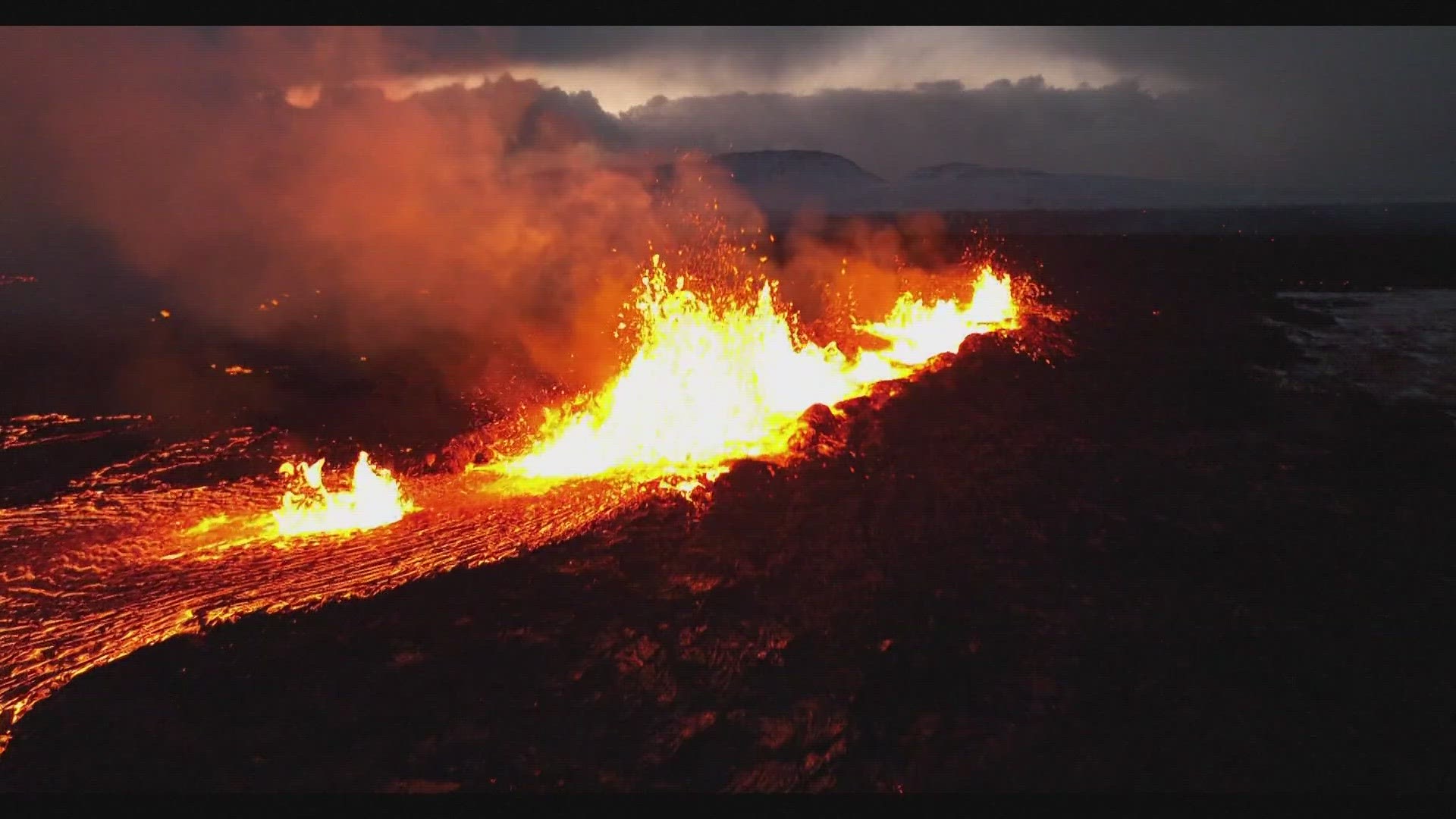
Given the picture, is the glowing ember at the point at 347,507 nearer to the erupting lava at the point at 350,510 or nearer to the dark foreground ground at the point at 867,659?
the erupting lava at the point at 350,510

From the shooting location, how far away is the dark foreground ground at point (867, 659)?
12.9ft

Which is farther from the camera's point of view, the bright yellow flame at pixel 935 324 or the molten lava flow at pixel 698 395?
the bright yellow flame at pixel 935 324

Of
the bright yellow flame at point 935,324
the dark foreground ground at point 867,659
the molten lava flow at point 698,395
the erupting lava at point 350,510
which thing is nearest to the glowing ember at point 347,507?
the erupting lava at point 350,510

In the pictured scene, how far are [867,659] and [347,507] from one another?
5.04m

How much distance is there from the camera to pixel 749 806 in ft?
12.2

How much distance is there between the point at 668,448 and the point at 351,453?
4.36m

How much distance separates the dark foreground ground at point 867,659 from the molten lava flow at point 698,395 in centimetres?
112

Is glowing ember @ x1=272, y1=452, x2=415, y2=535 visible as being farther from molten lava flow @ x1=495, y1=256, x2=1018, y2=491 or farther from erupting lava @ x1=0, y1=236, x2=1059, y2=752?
molten lava flow @ x1=495, y1=256, x2=1018, y2=491

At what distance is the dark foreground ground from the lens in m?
3.95

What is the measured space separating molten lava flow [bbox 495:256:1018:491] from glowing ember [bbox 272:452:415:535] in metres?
1.27

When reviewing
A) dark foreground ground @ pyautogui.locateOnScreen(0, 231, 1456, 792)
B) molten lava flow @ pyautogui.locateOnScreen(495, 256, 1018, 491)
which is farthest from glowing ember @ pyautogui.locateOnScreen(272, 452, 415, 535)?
dark foreground ground @ pyautogui.locateOnScreen(0, 231, 1456, 792)

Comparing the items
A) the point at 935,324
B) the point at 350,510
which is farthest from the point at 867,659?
the point at 935,324

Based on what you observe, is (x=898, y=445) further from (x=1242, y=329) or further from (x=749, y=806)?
(x=1242, y=329)

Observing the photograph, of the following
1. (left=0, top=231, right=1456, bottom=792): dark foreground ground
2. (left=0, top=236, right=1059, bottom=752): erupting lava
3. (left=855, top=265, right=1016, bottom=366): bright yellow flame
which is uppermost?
(left=855, top=265, right=1016, bottom=366): bright yellow flame
